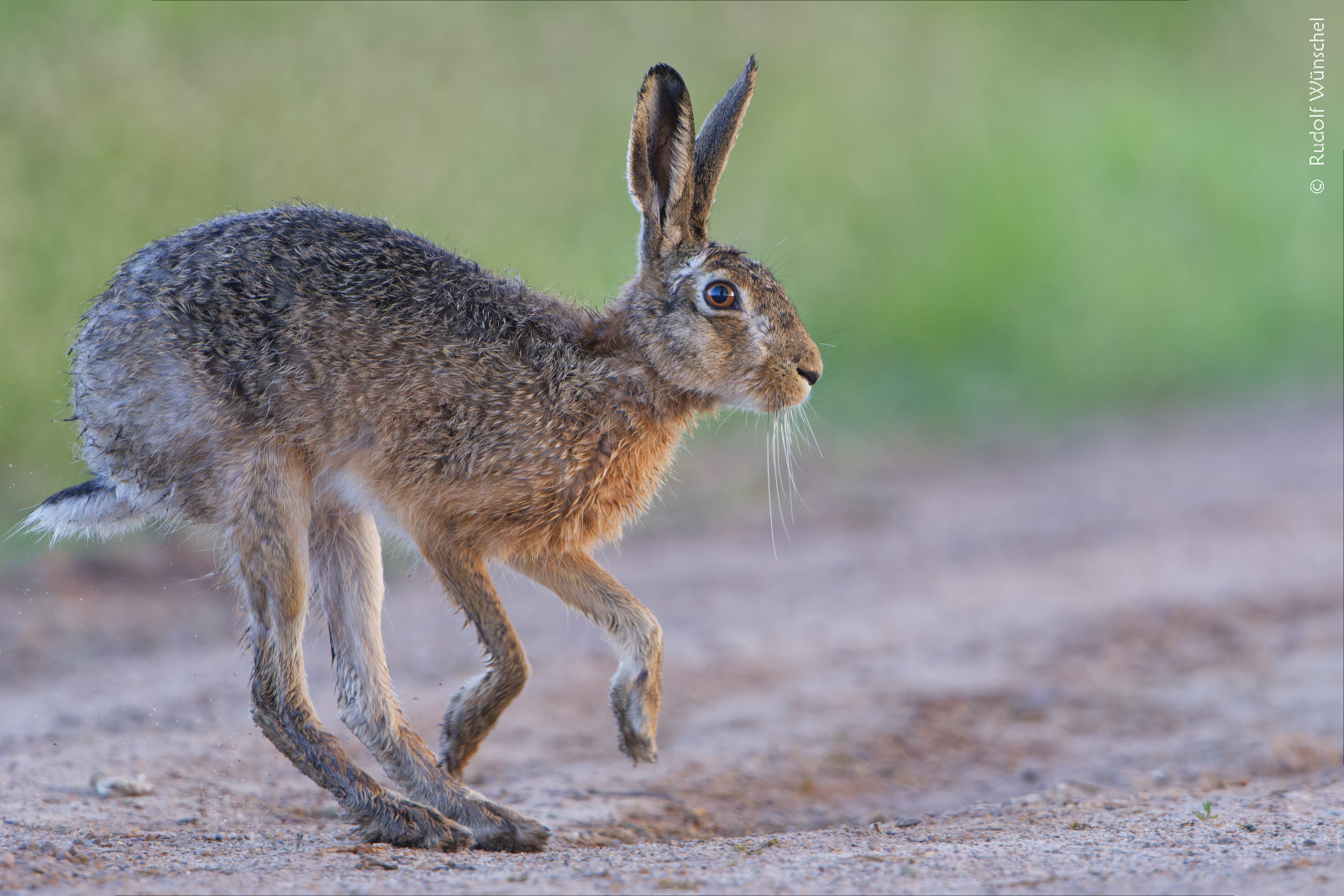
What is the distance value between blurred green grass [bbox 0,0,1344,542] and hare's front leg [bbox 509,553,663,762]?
4396mm

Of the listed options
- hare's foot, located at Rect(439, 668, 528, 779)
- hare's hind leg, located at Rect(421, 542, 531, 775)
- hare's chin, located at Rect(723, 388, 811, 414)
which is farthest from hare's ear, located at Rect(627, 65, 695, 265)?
hare's foot, located at Rect(439, 668, 528, 779)

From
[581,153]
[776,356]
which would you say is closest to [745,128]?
[581,153]

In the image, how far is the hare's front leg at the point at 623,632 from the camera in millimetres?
4371

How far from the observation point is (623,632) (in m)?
4.48

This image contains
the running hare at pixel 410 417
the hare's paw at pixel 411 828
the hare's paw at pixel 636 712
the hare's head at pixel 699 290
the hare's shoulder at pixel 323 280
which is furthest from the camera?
the hare's head at pixel 699 290

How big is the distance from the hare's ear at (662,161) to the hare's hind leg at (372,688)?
1.36 metres

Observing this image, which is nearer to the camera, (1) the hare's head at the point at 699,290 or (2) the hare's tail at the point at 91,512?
(2) the hare's tail at the point at 91,512

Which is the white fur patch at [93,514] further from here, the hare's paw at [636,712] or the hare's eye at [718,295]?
the hare's eye at [718,295]

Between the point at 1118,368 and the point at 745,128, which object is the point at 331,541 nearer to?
the point at 745,128

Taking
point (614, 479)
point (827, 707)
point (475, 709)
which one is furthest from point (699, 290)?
point (827, 707)

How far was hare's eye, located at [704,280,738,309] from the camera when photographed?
465 cm

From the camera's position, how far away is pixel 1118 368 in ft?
44.5

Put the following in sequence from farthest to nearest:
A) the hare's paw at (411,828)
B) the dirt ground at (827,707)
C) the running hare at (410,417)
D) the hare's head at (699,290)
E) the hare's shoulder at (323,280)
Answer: the hare's head at (699,290) < the hare's shoulder at (323,280) < the running hare at (410,417) < the hare's paw at (411,828) < the dirt ground at (827,707)

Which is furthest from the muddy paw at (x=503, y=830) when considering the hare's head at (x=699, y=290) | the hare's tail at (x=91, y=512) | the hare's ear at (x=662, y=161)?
the hare's ear at (x=662, y=161)
